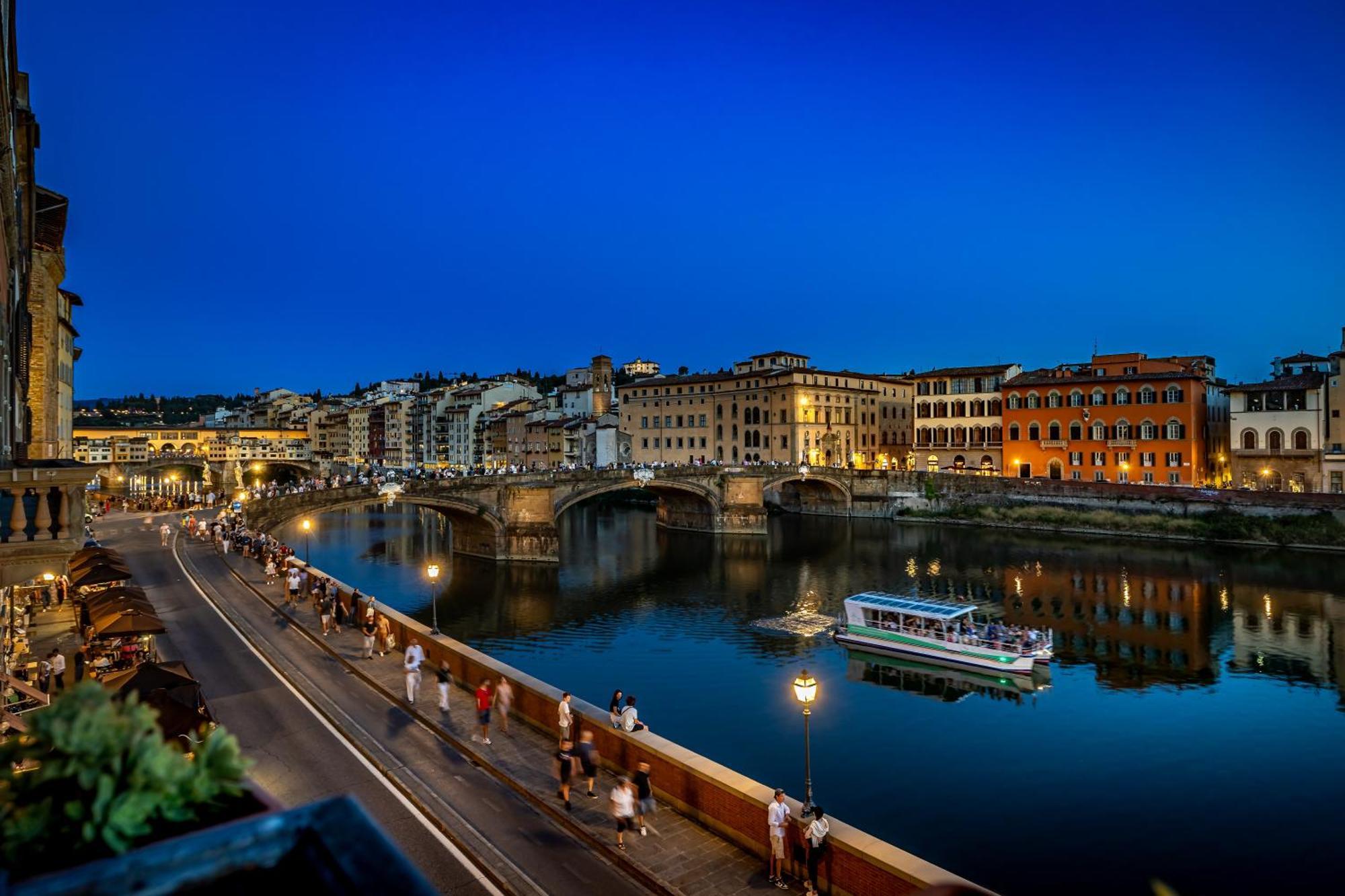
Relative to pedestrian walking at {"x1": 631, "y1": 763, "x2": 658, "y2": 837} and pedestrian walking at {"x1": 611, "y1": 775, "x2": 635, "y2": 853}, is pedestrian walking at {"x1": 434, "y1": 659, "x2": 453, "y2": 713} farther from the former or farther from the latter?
pedestrian walking at {"x1": 611, "y1": 775, "x2": 635, "y2": 853}

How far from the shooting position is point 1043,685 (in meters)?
28.6

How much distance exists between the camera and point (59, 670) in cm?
1983

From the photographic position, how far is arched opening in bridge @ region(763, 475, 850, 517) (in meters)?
80.1

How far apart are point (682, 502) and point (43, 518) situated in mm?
68533

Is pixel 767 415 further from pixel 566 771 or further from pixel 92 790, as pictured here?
pixel 92 790

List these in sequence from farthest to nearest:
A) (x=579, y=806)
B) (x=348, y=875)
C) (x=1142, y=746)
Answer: (x=1142, y=746) → (x=579, y=806) → (x=348, y=875)

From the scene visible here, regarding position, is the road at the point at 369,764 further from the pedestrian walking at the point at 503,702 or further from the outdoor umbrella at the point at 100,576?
the outdoor umbrella at the point at 100,576

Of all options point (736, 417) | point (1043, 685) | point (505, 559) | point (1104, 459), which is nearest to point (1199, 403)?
point (1104, 459)

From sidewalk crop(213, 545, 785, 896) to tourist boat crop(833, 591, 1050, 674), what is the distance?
18.1 m

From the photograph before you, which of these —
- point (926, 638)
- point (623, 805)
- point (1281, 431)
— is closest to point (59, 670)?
point (623, 805)

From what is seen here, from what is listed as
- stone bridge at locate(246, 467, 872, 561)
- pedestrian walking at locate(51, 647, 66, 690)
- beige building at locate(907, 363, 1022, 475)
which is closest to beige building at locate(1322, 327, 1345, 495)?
beige building at locate(907, 363, 1022, 475)

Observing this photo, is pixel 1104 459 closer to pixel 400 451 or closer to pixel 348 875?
pixel 348 875

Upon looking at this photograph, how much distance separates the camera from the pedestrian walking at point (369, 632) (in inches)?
903

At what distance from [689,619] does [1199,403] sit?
2089 inches
